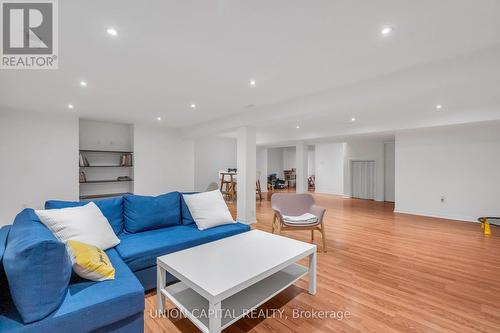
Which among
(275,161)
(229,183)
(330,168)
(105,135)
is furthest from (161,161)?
(330,168)

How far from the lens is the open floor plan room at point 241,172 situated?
1624 millimetres

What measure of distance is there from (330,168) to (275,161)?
292cm

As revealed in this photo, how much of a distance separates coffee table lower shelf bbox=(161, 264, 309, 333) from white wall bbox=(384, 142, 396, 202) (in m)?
7.13

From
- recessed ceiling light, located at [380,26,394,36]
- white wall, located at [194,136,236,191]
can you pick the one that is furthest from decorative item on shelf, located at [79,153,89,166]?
recessed ceiling light, located at [380,26,394,36]

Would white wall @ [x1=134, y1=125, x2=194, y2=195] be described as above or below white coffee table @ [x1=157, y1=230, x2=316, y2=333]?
above

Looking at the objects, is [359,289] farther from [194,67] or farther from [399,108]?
[399,108]

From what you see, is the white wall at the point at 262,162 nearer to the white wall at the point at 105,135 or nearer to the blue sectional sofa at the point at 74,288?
the white wall at the point at 105,135

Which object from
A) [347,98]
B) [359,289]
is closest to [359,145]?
[347,98]

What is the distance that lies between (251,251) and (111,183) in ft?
18.1

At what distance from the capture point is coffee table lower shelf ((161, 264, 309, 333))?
1.59 metres

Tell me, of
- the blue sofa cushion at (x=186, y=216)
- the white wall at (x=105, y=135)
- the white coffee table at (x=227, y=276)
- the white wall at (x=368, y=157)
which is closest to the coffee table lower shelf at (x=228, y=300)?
the white coffee table at (x=227, y=276)

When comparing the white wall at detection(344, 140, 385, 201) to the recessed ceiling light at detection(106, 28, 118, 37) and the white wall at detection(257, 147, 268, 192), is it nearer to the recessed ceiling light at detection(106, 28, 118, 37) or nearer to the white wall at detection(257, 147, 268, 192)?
the white wall at detection(257, 147, 268, 192)

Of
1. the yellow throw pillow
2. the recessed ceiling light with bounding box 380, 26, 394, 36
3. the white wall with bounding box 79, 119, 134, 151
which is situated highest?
the recessed ceiling light with bounding box 380, 26, 394, 36

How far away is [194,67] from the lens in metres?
2.72
